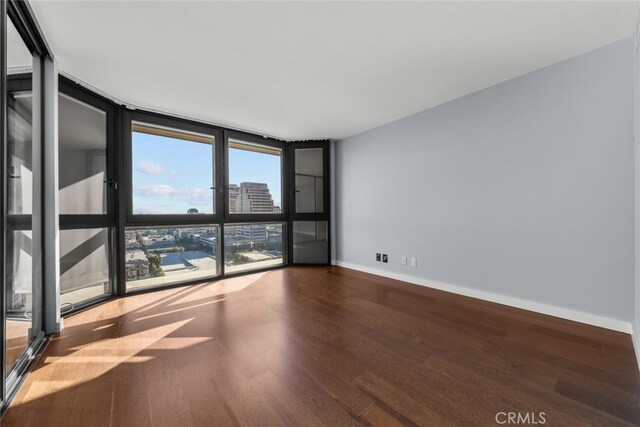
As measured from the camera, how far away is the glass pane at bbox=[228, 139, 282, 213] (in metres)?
4.13

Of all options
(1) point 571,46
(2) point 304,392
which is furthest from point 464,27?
(2) point 304,392

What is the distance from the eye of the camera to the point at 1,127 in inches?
53.2

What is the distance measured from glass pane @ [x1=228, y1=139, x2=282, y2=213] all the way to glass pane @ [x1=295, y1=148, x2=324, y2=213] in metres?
0.37

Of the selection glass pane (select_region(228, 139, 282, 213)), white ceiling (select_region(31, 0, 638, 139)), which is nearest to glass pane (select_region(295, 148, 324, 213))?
glass pane (select_region(228, 139, 282, 213))

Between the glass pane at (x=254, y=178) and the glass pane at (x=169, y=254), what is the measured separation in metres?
0.68

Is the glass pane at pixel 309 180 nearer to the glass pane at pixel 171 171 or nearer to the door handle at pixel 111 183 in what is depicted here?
the glass pane at pixel 171 171

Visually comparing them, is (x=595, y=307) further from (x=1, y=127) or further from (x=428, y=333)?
(x=1, y=127)

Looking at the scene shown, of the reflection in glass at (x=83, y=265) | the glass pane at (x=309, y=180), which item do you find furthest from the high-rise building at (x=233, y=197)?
the reflection in glass at (x=83, y=265)

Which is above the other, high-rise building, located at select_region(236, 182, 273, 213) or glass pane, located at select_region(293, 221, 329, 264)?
high-rise building, located at select_region(236, 182, 273, 213)

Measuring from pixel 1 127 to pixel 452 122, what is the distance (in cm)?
392

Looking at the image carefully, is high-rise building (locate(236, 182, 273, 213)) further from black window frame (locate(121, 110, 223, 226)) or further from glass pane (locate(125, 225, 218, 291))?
glass pane (locate(125, 225, 218, 291))

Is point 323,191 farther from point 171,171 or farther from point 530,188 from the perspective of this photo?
point 530,188

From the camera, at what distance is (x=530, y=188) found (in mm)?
2559

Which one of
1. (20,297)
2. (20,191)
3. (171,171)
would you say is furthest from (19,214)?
(171,171)
